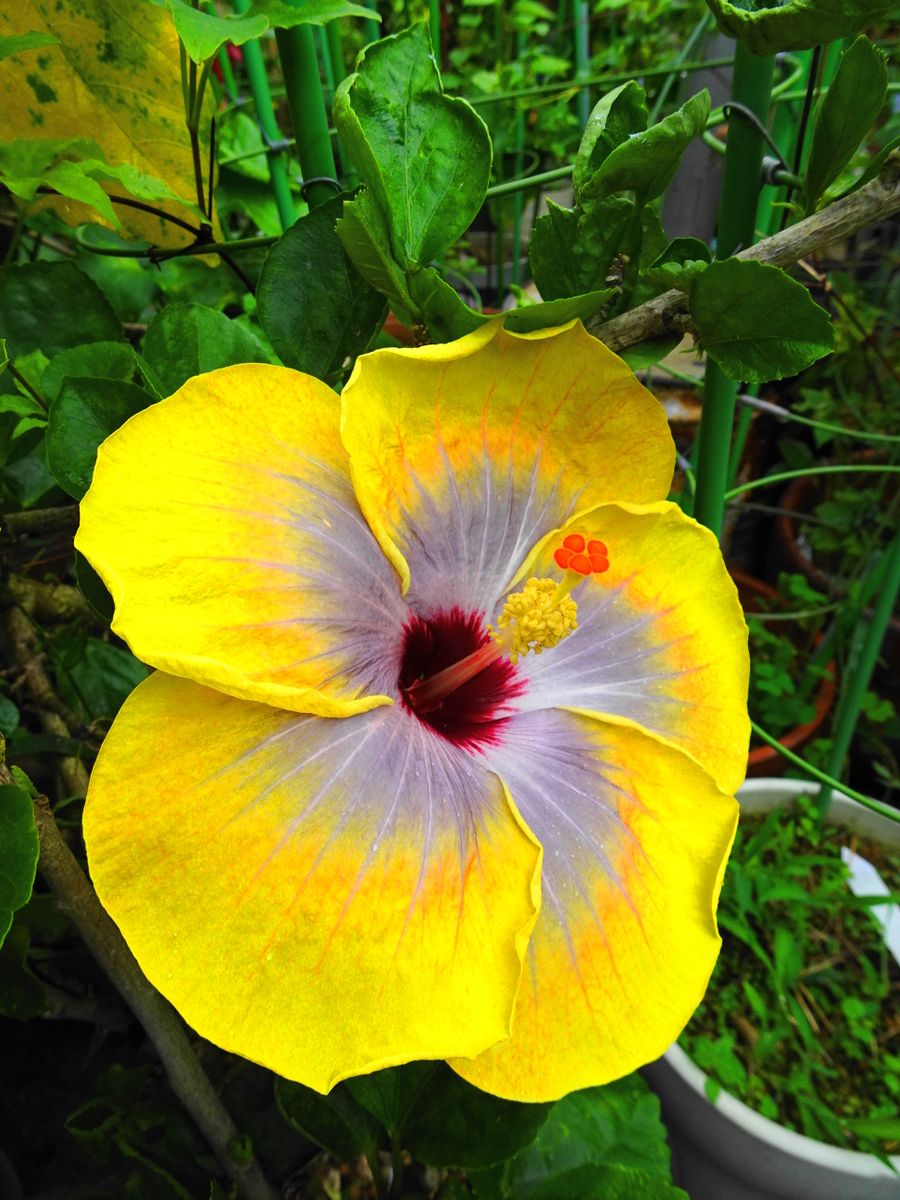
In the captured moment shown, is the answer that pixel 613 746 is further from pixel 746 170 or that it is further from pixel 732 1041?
pixel 732 1041

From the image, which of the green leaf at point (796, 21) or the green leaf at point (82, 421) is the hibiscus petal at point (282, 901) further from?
the green leaf at point (796, 21)

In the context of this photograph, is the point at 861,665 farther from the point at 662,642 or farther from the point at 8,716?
the point at 8,716

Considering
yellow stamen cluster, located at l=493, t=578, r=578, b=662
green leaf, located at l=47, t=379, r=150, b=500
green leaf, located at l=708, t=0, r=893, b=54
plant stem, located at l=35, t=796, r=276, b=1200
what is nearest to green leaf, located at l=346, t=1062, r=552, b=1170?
plant stem, located at l=35, t=796, r=276, b=1200

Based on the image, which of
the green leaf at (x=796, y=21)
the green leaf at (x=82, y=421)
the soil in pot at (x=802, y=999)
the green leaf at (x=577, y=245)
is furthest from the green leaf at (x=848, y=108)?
the soil in pot at (x=802, y=999)

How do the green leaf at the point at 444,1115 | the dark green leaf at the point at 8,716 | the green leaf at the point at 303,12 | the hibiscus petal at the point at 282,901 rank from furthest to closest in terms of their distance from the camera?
the dark green leaf at the point at 8,716, the green leaf at the point at 444,1115, the green leaf at the point at 303,12, the hibiscus petal at the point at 282,901

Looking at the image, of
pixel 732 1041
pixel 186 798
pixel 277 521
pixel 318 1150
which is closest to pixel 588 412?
pixel 277 521

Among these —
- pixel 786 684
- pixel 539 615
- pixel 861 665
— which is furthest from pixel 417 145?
pixel 786 684
